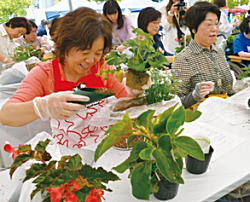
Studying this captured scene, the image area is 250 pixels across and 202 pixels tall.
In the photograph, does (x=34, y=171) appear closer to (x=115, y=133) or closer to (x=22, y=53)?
(x=115, y=133)

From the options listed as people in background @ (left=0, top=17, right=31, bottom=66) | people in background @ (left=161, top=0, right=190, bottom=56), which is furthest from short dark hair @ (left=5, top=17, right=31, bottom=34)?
people in background @ (left=161, top=0, right=190, bottom=56)

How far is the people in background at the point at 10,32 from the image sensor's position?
110 inches

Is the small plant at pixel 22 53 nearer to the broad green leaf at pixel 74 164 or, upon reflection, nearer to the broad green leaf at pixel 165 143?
the broad green leaf at pixel 74 164

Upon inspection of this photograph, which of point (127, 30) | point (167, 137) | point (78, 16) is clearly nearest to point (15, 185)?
point (167, 137)

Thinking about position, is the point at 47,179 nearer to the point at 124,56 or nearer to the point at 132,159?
the point at 132,159

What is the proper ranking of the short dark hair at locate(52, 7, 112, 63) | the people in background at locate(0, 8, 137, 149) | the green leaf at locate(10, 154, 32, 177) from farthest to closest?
1. the short dark hair at locate(52, 7, 112, 63)
2. the people in background at locate(0, 8, 137, 149)
3. the green leaf at locate(10, 154, 32, 177)

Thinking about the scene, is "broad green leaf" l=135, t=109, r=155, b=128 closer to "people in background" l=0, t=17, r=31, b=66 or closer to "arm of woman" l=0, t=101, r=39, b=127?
"arm of woman" l=0, t=101, r=39, b=127

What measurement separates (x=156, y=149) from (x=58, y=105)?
1.32ft

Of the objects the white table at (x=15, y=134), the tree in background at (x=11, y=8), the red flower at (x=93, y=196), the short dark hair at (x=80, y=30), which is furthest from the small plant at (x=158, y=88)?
the tree in background at (x=11, y=8)

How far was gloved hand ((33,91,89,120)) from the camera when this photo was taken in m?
0.83

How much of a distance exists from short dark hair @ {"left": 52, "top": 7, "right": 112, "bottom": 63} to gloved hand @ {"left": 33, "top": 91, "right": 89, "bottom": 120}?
0.29m

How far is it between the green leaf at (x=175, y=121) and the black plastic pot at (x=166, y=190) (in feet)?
0.54

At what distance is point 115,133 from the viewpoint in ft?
2.29

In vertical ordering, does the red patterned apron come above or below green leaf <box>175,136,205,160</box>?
below
